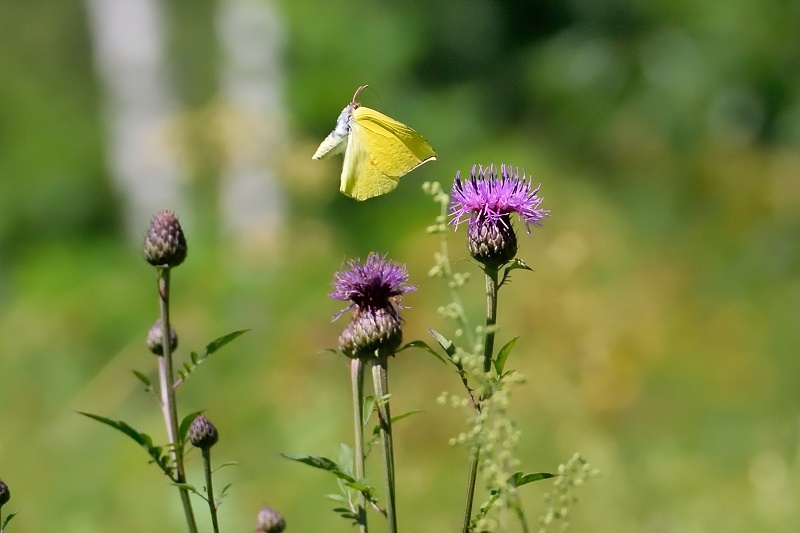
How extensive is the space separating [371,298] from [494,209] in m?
0.33

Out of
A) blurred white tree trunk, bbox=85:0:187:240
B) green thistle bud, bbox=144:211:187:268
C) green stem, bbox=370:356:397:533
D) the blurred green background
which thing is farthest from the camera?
blurred white tree trunk, bbox=85:0:187:240

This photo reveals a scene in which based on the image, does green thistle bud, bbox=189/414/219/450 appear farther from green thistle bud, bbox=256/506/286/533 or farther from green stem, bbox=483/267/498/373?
green stem, bbox=483/267/498/373

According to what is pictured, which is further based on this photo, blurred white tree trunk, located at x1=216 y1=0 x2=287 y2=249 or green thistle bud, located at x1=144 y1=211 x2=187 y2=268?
blurred white tree trunk, located at x1=216 y1=0 x2=287 y2=249

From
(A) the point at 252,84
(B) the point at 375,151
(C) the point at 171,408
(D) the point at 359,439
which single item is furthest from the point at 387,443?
(A) the point at 252,84

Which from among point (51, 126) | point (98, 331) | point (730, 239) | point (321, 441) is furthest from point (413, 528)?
point (51, 126)

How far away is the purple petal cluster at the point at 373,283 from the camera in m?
2.09

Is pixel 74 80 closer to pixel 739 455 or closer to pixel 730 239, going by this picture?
pixel 730 239

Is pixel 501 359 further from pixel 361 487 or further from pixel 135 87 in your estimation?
pixel 135 87

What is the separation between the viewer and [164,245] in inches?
78.5

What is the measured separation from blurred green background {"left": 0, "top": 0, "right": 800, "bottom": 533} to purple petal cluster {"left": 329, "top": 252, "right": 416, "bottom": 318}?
0.94 meters

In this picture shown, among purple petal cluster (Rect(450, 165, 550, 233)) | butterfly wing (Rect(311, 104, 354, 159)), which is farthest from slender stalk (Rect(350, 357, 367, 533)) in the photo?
butterfly wing (Rect(311, 104, 354, 159))

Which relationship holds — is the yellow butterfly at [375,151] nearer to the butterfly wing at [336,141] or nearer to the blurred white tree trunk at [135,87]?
the butterfly wing at [336,141]

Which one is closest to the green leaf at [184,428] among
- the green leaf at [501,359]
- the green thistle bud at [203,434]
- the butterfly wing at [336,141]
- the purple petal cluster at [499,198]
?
the green thistle bud at [203,434]

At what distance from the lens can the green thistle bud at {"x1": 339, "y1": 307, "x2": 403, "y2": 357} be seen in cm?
194
